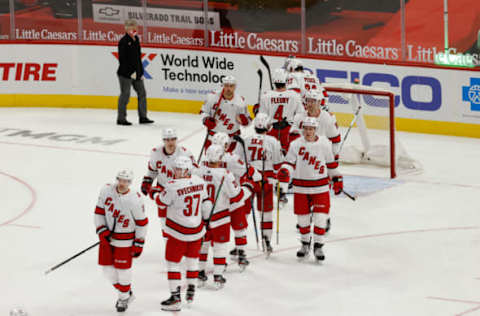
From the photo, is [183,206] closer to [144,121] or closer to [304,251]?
[304,251]

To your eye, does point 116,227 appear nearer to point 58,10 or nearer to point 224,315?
point 224,315

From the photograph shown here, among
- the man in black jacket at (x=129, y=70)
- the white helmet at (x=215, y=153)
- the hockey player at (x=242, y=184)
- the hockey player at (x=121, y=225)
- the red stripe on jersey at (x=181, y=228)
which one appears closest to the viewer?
the hockey player at (x=121, y=225)

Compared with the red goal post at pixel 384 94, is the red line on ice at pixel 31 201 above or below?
below

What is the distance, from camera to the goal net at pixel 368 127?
1270 centimetres

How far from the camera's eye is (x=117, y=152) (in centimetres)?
1413

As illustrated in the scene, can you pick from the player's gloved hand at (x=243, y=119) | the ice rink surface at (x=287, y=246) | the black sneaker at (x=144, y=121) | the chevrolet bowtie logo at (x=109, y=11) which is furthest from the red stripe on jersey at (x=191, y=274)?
the chevrolet bowtie logo at (x=109, y=11)

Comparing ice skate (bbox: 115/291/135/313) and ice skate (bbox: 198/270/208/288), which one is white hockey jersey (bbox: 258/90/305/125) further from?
ice skate (bbox: 115/291/135/313)

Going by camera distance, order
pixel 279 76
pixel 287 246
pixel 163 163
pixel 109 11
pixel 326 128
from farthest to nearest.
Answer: pixel 109 11
pixel 279 76
pixel 326 128
pixel 287 246
pixel 163 163

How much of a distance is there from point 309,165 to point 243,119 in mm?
2144

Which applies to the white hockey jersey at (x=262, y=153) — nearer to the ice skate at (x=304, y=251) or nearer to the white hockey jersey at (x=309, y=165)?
the white hockey jersey at (x=309, y=165)

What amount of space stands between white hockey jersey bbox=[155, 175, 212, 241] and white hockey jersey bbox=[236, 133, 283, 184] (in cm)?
145

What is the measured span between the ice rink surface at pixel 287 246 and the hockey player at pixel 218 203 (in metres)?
0.24

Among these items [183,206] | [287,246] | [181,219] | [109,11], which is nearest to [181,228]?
[181,219]

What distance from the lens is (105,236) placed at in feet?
25.5
